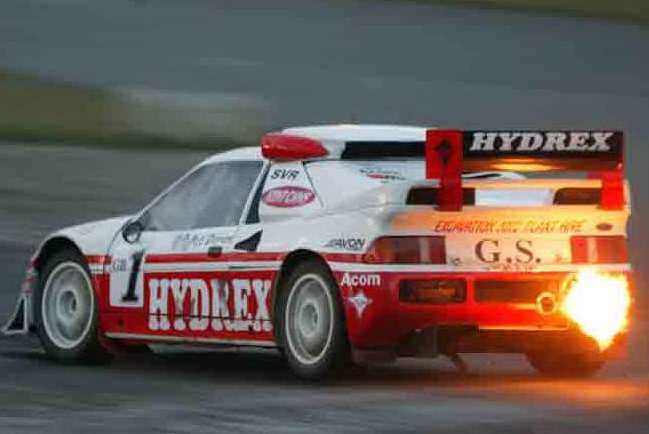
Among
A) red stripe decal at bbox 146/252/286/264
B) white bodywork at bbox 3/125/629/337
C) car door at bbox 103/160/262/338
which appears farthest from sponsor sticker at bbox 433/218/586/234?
car door at bbox 103/160/262/338

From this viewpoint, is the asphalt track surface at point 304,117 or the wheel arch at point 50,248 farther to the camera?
the wheel arch at point 50,248

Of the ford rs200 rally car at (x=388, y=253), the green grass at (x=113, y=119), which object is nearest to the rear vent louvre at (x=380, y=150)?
the ford rs200 rally car at (x=388, y=253)

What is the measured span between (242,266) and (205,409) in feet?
5.63

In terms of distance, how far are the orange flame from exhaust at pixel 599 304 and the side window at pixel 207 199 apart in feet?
6.43

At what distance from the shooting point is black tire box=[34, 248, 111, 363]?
12852mm

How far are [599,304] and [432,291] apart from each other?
99 centimetres

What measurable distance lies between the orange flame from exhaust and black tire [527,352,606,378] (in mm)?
272

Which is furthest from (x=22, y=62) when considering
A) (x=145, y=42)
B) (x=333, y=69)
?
(x=333, y=69)

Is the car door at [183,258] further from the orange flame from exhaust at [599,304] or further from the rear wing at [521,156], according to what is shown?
the orange flame from exhaust at [599,304]

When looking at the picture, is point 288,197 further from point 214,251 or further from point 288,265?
point 214,251

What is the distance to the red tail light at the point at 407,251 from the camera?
11.3 meters

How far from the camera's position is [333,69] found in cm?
→ 2931

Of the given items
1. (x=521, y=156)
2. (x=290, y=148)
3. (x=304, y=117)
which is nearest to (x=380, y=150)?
(x=290, y=148)

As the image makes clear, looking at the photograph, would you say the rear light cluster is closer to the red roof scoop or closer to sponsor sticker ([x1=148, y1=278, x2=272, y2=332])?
sponsor sticker ([x1=148, y1=278, x2=272, y2=332])
